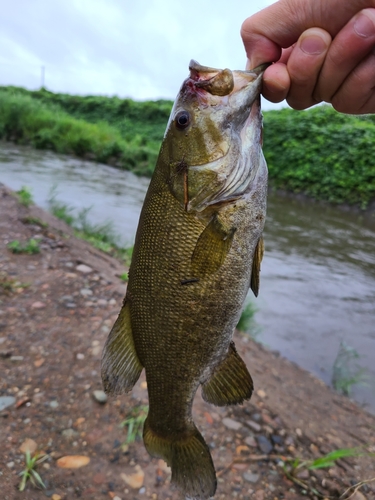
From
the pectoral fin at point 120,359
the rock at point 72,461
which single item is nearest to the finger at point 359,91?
the pectoral fin at point 120,359

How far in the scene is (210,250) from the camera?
1.64m

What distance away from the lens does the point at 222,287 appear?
1.67 meters

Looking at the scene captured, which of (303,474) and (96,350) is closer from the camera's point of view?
(303,474)

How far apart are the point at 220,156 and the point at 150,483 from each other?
209 centimetres

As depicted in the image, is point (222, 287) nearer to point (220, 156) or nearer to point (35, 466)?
point (220, 156)

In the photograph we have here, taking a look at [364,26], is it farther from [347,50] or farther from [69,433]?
[69,433]

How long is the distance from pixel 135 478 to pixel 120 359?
128 centimetres

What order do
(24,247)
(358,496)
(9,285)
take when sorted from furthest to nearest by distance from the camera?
1. (24,247)
2. (9,285)
3. (358,496)

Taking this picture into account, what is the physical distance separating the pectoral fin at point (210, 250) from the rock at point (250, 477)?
1815 millimetres

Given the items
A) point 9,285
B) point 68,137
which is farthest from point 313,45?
point 68,137

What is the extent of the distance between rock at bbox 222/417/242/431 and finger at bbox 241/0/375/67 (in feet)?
8.34

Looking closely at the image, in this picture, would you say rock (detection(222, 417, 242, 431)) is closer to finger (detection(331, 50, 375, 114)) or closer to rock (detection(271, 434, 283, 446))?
rock (detection(271, 434, 283, 446))

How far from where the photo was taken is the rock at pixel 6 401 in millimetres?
2911

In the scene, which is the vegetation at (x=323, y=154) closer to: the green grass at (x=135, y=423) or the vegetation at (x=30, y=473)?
the green grass at (x=135, y=423)
